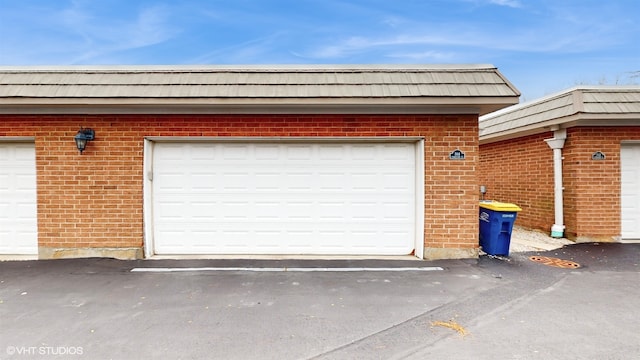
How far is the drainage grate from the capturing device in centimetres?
539

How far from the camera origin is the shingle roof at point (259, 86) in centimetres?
539

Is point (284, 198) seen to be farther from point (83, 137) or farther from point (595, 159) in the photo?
point (595, 159)

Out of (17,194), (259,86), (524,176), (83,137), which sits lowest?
(17,194)

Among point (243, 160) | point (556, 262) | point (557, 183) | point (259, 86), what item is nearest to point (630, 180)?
point (557, 183)

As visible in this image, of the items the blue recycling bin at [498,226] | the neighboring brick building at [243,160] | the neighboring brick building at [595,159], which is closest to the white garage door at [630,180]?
the neighboring brick building at [595,159]

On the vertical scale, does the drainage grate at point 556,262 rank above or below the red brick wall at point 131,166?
below

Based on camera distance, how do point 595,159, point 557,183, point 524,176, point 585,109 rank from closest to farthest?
point 585,109 → point 595,159 → point 557,183 → point 524,176

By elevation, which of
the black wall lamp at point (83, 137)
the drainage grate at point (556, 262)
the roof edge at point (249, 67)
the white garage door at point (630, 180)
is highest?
the roof edge at point (249, 67)

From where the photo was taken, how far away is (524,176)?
28.9 ft

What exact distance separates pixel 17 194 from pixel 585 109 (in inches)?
420

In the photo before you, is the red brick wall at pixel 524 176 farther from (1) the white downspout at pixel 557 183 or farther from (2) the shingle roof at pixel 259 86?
(2) the shingle roof at pixel 259 86

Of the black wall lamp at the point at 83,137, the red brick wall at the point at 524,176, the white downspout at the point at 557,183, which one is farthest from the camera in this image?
the red brick wall at the point at 524,176

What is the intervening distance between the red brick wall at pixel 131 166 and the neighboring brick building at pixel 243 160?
17mm

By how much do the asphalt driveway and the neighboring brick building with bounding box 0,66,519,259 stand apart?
57 centimetres
